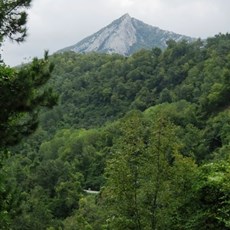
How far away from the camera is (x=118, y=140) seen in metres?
12.7

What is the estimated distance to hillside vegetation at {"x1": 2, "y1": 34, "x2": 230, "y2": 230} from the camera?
39.5ft

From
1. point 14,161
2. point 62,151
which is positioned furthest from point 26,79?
point 62,151

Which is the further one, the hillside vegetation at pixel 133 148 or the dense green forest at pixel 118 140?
the hillside vegetation at pixel 133 148

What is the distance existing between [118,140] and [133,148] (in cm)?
68

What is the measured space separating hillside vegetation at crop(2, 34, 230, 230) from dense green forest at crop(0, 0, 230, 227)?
4cm

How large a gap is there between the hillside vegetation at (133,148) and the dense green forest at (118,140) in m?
0.04

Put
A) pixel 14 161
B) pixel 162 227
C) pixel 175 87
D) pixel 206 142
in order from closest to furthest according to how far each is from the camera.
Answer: pixel 162 227 < pixel 206 142 < pixel 14 161 < pixel 175 87

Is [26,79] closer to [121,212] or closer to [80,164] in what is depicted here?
[121,212]

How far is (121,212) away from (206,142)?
36870 mm

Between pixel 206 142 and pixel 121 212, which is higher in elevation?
pixel 121 212

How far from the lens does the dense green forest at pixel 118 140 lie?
31.7 feet

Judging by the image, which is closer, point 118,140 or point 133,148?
point 133,148

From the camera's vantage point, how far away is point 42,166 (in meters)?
48.6

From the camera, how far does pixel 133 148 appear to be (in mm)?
12156
